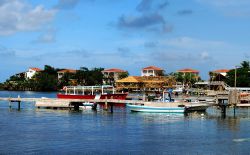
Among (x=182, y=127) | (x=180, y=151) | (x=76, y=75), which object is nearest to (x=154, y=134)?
(x=182, y=127)

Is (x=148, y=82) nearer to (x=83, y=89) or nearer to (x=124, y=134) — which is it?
(x=83, y=89)

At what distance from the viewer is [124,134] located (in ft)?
151

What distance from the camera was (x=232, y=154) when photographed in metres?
35.4

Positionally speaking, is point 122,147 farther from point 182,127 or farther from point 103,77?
point 103,77

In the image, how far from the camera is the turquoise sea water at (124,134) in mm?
37156

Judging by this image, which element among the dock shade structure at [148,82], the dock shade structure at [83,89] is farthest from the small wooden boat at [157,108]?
Answer: the dock shade structure at [148,82]

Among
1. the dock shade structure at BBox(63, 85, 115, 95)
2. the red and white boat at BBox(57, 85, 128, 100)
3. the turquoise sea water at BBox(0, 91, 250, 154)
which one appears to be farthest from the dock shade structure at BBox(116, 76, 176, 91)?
the turquoise sea water at BBox(0, 91, 250, 154)

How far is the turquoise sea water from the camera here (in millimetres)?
37156

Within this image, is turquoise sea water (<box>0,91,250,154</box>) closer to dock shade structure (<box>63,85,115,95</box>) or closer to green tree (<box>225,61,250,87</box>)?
dock shade structure (<box>63,85,115,95</box>)

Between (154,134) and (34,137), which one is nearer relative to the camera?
(34,137)

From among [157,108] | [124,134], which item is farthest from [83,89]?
[124,134]

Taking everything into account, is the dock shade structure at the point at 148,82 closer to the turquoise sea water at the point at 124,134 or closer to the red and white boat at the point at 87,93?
the red and white boat at the point at 87,93

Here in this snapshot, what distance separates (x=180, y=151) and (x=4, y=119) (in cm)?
3139

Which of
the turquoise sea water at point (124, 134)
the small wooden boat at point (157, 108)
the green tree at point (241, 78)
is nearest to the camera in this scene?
the turquoise sea water at point (124, 134)
